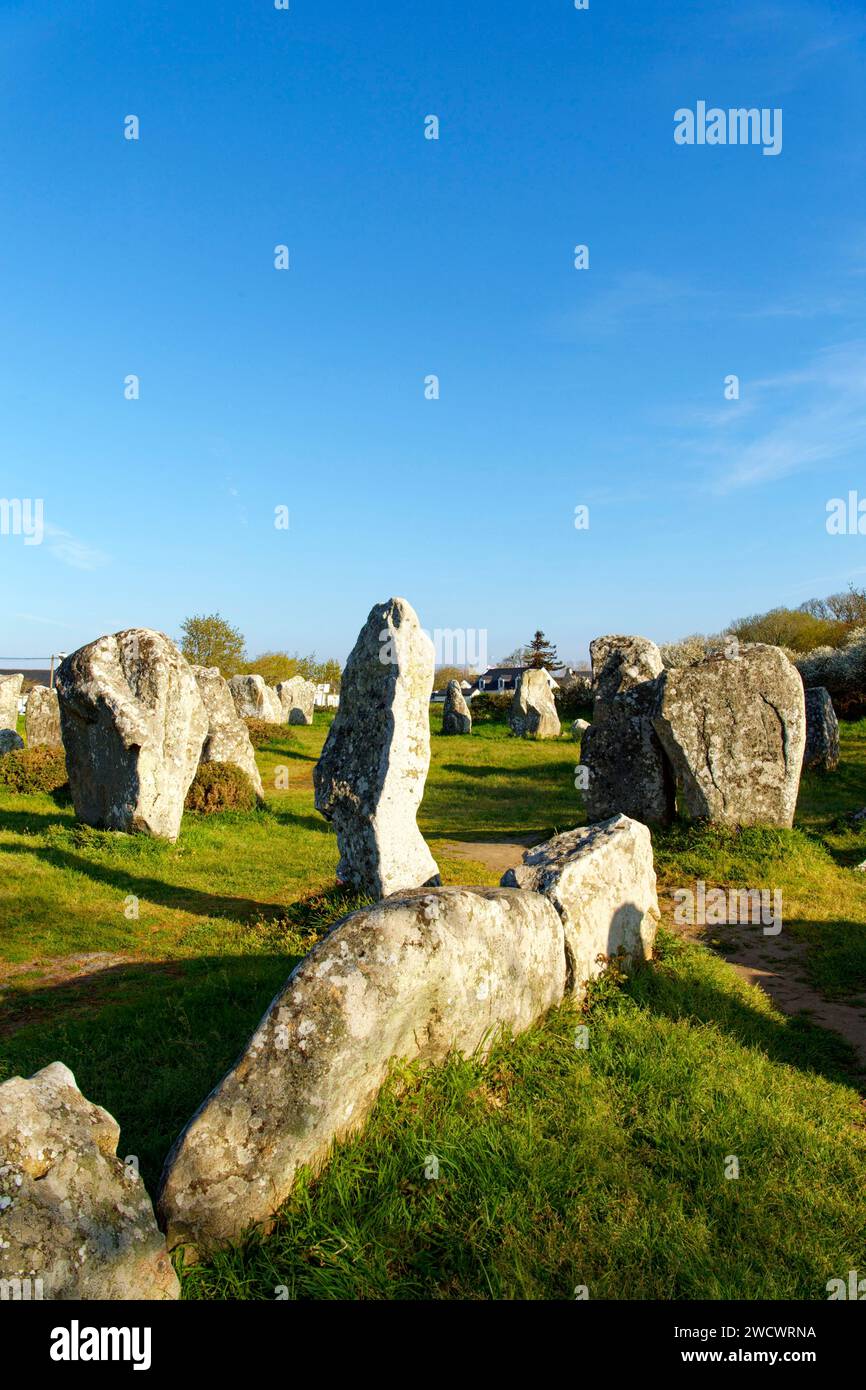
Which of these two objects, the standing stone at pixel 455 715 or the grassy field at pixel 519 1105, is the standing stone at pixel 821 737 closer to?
the grassy field at pixel 519 1105

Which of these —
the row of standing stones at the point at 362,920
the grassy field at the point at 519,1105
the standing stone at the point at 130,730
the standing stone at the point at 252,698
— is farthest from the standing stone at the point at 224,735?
the standing stone at the point at 252,698

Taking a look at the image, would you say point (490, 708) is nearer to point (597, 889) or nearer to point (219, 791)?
point (219, 791)

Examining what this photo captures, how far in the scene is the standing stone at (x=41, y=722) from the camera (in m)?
20.2

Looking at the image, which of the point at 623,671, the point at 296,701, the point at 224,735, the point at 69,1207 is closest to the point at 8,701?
the point at 224,735

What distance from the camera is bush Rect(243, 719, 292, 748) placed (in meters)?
26.2

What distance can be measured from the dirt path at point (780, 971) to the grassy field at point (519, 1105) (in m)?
0.18

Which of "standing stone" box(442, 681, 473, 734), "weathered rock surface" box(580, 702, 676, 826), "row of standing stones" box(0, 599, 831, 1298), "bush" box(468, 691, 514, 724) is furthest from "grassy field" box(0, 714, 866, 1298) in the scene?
"bush" box(468, 691, 514, 724)

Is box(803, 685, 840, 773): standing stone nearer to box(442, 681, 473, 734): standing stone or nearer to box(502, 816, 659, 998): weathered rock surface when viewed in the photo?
box(502, 816, 659, 998): weathered rock surface

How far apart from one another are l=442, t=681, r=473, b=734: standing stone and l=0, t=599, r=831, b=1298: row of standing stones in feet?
46.7

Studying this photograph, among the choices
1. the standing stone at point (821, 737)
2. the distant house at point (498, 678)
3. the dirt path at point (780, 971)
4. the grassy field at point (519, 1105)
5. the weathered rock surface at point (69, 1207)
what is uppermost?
the distant house at point (498, 678)

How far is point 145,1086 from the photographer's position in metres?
5.59

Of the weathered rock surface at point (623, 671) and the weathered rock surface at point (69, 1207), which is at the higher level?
the weathered rock surface at point (623, 671)
